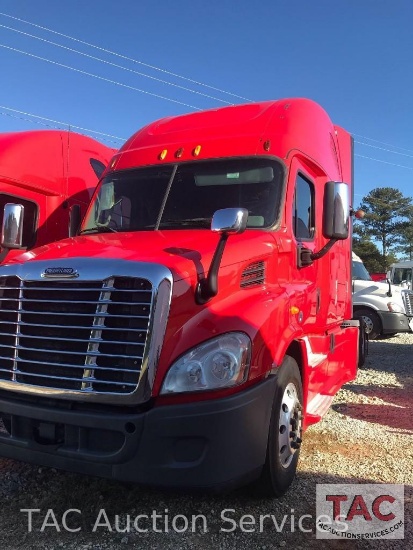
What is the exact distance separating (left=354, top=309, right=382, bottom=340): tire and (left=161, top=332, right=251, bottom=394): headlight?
1052 centimetres

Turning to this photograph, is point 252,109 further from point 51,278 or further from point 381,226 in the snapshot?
point 381,226

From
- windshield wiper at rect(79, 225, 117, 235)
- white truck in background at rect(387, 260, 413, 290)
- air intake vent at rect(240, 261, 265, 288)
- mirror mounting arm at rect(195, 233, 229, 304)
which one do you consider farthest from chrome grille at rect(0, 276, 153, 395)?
white truck in background at rect(387, 260, 413, 290)

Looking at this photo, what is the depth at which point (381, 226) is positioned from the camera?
193ft

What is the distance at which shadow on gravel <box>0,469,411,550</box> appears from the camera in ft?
9.73

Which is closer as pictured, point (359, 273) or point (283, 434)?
point (283, 434)

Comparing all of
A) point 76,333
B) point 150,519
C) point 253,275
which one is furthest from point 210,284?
point 150,519

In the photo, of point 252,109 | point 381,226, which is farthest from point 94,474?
point 381,226

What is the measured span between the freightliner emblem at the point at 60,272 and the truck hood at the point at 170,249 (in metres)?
0.12

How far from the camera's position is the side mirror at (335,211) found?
4062 millimetres

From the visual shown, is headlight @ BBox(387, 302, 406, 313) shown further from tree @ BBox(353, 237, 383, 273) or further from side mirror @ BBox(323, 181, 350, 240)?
tree @ BBox(353, 237, 383, 273)

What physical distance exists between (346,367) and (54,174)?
4.27m

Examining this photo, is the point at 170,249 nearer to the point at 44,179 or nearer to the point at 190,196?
the point at 190,196

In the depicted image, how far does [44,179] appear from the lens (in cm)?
607

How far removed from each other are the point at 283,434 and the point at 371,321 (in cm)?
1000
